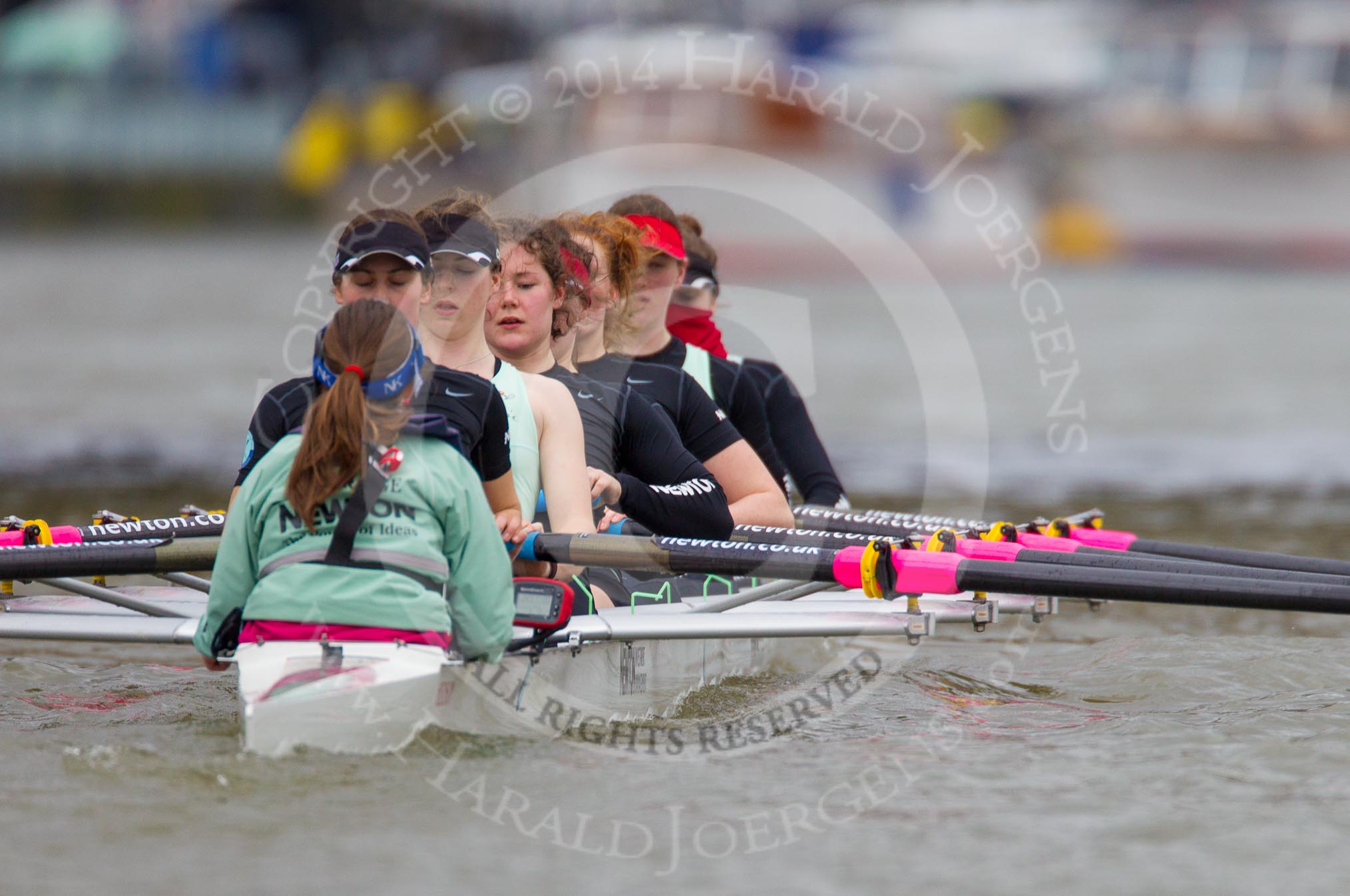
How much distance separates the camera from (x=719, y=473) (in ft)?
22.7

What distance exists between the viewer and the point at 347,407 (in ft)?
15.4

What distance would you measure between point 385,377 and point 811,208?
96.9ft

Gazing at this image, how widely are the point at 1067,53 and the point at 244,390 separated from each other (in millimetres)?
26768

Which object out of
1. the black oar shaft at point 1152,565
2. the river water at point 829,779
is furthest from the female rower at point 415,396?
the black oar shaft at point 1152,565

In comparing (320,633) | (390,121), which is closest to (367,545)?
(320,633)

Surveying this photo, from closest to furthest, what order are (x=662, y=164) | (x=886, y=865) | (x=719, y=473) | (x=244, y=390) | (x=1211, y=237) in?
1. (x=886, y=865)
2. (x=719, y=473)
3. (x=244, y=390)
4. (x=662, y=164)
5. (x=1211, y=237)

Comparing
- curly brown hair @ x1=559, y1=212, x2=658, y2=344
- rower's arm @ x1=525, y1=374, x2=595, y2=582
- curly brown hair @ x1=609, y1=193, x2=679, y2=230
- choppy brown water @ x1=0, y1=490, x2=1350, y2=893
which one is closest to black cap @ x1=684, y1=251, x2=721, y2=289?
curly brown hair @ x1=609, y1=193, x2=679, y2=230

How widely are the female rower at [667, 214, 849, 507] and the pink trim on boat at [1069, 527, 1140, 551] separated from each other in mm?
1273

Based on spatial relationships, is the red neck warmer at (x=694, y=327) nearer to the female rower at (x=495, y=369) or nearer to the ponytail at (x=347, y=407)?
the female rower at (x=495, y=369)

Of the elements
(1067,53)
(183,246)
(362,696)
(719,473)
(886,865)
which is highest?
(1067,53)

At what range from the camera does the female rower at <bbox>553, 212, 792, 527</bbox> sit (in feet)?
21.0

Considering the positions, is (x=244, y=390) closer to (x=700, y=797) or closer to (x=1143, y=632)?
(x=1143, y=632)

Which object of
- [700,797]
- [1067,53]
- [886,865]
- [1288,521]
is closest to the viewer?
[886,865]

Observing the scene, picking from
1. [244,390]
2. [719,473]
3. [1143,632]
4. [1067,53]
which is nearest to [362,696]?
[719,473]
